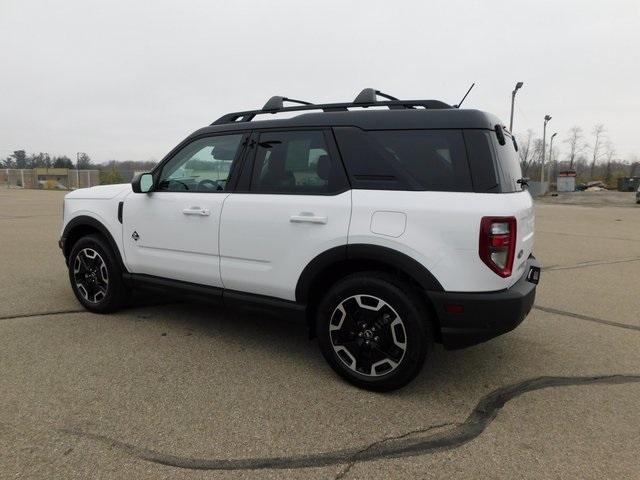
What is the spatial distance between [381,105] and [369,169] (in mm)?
582

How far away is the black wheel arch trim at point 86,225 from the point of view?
4.49 m

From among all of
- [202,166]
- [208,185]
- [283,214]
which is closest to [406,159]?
[283,214]

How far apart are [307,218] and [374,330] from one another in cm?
89

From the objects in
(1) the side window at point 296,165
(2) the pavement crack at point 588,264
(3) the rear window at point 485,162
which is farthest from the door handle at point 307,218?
(2) the pavement crack at point 588,264

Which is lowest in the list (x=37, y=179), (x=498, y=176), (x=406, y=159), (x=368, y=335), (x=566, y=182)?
(x=368, y=335)

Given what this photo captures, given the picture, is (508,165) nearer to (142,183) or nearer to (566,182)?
(142,183)

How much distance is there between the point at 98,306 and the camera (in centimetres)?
460

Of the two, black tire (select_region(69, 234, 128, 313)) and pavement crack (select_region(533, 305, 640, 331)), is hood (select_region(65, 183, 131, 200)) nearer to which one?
black tire (select_region(69, 234, 128, 313))

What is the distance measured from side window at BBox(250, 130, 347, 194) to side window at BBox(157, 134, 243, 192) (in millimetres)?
305

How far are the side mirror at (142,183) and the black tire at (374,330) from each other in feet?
6.50

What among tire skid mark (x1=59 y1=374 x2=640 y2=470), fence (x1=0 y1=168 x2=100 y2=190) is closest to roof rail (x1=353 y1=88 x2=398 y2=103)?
tire skid mark (x1=59 y1=374 x2=640 y2=470)

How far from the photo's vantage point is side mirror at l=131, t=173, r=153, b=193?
4.15 meters

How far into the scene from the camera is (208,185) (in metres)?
3.96

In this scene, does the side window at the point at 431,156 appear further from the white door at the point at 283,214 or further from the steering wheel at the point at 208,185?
the steering wheel at the point at 208,185
